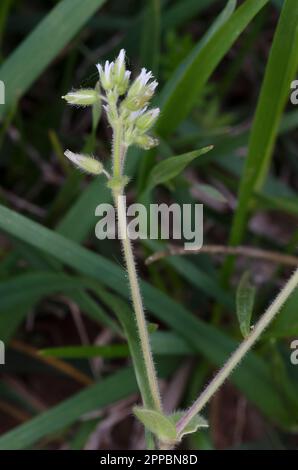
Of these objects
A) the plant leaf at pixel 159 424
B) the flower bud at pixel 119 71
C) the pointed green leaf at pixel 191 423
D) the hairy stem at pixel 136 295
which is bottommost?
the plant leaf at pixel 159 424

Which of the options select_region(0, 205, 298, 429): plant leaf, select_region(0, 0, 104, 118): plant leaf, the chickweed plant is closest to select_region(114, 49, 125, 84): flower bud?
the chickweed plant

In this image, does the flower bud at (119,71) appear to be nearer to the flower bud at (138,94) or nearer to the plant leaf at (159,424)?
the flower bud at (138,94)

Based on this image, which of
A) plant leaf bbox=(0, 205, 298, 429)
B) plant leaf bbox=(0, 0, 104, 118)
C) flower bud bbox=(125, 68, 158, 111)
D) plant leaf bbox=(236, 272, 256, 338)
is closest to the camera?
flower bud bbox=(125, 68, 158, 111)

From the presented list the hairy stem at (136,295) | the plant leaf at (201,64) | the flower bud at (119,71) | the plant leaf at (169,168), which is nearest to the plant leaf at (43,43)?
the plant leaf at (201,64)

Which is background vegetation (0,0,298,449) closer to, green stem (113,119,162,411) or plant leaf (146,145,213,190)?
plant leaf (146,145,213,190)

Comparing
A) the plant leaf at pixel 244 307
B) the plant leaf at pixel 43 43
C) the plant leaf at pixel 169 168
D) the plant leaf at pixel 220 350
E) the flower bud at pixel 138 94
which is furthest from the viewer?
the plant leaf at pixel 220 350

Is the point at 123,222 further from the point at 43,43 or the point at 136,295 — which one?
the point at 43,43
